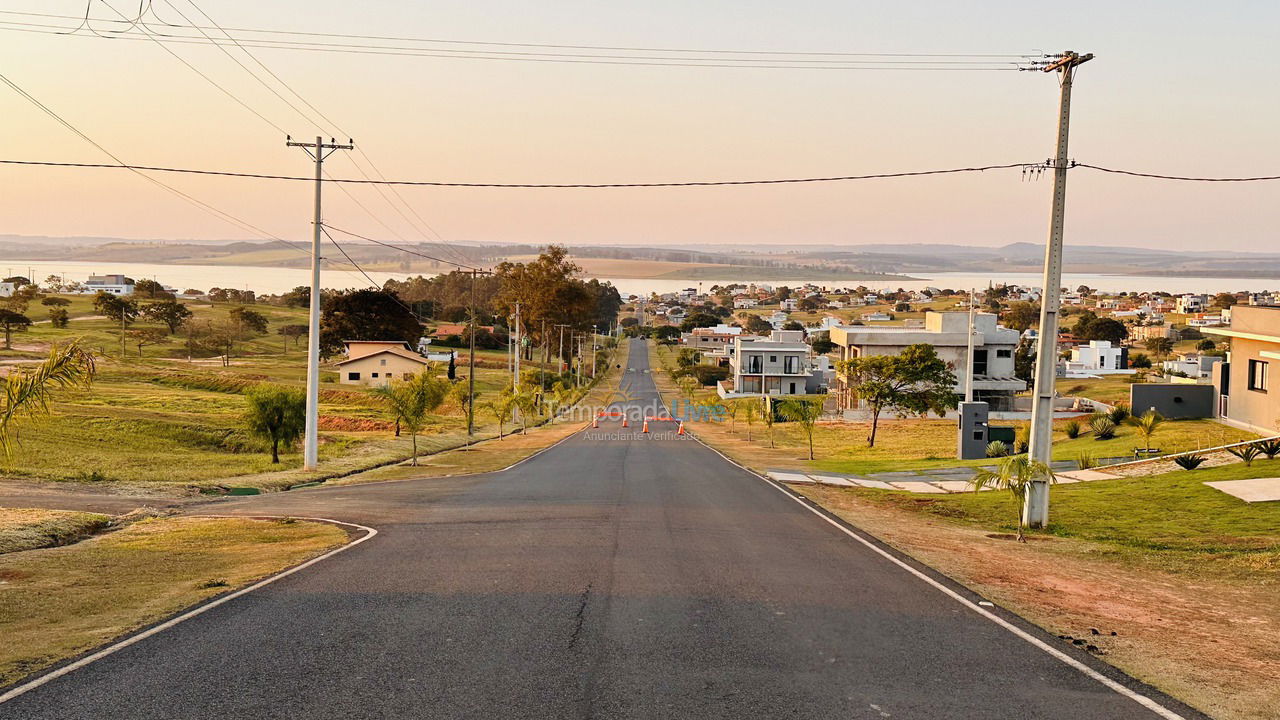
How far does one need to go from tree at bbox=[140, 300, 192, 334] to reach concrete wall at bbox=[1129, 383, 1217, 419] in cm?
11342

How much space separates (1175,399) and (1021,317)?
131620 mm

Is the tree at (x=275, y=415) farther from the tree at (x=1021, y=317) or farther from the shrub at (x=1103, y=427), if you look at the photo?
the tree at (x=1021, y=317)

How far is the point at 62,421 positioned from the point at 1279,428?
52.5 metres

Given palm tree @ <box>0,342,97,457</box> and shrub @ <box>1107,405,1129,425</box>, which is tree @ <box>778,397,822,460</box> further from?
palm tree @ <box>0,342,97,457</box>

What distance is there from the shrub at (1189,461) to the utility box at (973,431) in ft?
38.6

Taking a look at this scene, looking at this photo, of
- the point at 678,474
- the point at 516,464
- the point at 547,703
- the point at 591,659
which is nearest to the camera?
the point at 547,703

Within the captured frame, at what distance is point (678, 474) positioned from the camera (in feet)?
111

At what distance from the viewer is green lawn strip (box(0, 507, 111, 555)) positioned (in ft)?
50.8

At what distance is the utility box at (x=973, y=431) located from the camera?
4012 centimetres

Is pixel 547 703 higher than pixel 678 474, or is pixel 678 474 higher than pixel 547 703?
pixel 547 703

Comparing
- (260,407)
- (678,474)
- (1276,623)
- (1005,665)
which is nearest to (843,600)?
(1005,665)

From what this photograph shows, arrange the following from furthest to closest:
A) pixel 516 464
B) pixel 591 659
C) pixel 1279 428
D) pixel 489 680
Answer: pixel 516 464, pixel 1279 428, pixel 591 659, pixel 489 680

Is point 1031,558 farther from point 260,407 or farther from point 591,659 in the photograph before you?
point 260,407

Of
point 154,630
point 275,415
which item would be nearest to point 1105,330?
point 275,415
